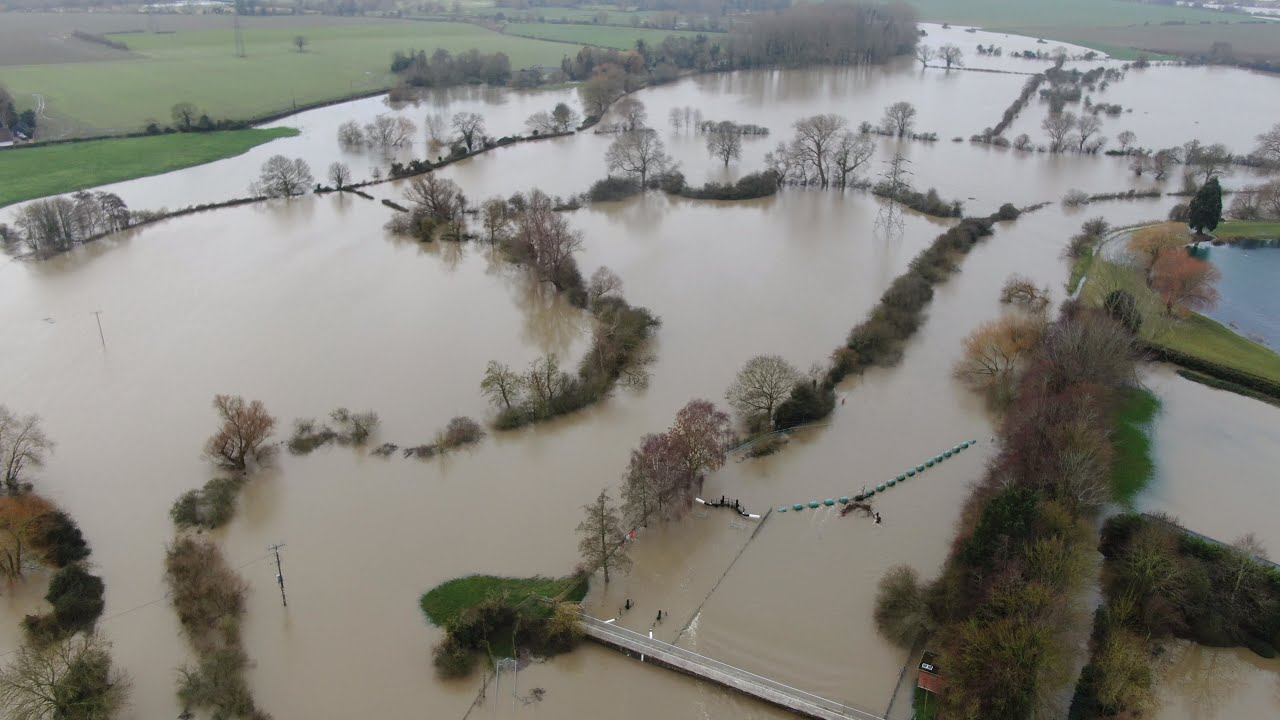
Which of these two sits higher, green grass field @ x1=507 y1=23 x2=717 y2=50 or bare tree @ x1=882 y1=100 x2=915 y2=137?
green grass field @ x1=507 y1=23 x2=717 y2=50

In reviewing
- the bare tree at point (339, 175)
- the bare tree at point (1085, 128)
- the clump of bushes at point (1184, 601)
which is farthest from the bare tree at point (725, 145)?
the clump of bushes at point (1184, 601)

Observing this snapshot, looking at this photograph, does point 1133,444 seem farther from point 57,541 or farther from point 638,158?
point 638,158

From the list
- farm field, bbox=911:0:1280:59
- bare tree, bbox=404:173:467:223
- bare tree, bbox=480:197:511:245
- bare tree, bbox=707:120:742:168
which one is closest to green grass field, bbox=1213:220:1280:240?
bare tree, bbox=707:120:742:168

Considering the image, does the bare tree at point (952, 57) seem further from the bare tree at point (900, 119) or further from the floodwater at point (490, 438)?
the floodwater at point (490, 438)

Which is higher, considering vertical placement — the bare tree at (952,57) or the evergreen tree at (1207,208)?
the bare tree at (952,57)

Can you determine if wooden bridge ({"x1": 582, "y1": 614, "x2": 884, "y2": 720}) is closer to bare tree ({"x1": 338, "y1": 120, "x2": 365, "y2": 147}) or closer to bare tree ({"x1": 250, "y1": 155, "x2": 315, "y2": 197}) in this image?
bare tree ({"x1": 250, "y1": 155, "x2": 315, "y2": 197})

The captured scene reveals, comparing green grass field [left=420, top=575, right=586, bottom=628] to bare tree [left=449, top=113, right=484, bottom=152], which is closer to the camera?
green grass field [left=420, top=575, right=586, bottom=628]

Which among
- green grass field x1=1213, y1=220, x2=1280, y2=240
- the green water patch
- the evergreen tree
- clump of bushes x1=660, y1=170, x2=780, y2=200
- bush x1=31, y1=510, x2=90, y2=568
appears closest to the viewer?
bush x1=31, y1=510, x2=90, y2=568
